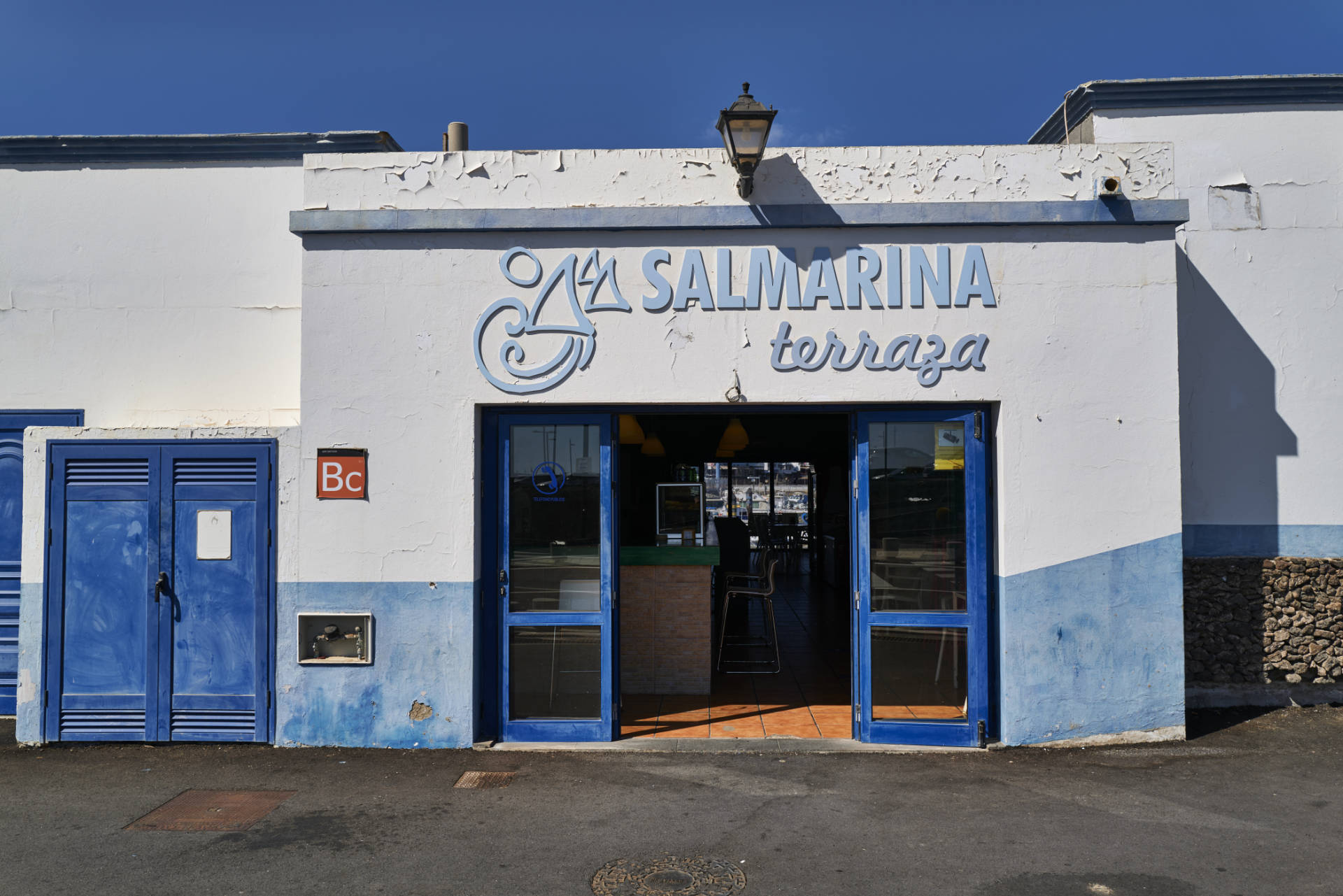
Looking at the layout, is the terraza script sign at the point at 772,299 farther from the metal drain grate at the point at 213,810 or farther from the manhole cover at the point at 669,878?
the manhole cover at the point at 669,878

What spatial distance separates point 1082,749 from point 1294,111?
557 centimetres

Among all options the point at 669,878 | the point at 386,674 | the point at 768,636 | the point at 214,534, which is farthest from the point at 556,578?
the point at 768,636

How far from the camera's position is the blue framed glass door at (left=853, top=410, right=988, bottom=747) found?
249 inches

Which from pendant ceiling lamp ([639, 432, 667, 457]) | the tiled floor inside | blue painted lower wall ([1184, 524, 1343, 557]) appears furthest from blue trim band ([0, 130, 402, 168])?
blue painted lower wall ([1184, 524, 1343, 557])

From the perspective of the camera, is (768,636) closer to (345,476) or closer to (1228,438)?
(1228,438)

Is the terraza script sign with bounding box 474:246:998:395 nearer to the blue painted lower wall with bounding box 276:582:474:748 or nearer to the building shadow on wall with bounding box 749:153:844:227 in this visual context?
the building shadow on wall with bounding box 749:153:844:227

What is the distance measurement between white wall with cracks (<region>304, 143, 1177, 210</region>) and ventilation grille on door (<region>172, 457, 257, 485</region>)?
6.30ft

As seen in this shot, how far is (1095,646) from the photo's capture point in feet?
20.4

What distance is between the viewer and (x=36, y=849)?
4.64 m

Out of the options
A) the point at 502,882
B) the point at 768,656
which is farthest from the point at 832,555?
the point at 502,882

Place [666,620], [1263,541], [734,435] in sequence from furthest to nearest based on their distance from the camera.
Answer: [734,435]
[666,620]
[1263,541]

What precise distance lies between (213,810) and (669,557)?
4.04 metres

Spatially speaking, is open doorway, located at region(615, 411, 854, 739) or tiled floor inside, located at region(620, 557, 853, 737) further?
open doorway, located at region(615, 411, 854, 739)

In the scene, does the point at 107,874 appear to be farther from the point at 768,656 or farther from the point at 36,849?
the point at 768,656
